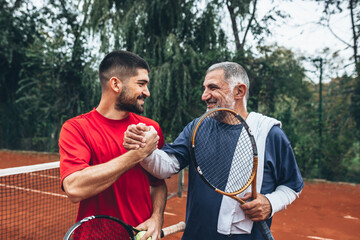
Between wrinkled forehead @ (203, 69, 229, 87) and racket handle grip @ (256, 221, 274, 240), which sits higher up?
wrinkled forehead @ (203, 69, 229, 87)

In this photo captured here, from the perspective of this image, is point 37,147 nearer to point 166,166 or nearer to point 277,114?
point 277,114

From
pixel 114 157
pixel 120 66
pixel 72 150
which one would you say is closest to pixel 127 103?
pixel 120 66

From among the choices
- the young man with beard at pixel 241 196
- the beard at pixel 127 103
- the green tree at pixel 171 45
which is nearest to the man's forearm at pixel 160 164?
the young man with beard at pixel 241 196

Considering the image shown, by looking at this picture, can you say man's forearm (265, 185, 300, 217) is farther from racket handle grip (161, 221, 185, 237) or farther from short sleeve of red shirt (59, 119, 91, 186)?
short sleeve of red shirt (59, 119, 91, 186)

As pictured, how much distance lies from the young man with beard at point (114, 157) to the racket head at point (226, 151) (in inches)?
14.1

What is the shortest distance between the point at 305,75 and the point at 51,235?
9638 millimetres

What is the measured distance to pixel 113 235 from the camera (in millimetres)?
1828

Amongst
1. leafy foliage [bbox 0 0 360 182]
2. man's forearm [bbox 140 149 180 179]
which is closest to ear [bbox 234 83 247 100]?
man's forearm [bbox 140 149 180 179]

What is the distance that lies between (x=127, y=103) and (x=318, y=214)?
22.0 ft

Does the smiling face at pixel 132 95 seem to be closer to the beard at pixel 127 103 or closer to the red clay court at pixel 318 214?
the beard at pixel 127 103

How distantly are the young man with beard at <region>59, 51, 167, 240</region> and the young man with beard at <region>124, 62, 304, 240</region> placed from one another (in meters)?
0.17

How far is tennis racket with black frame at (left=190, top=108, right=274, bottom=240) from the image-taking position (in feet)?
6.42

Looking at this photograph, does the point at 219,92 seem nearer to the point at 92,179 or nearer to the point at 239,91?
the point at 239,91

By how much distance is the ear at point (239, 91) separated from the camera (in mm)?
2135
